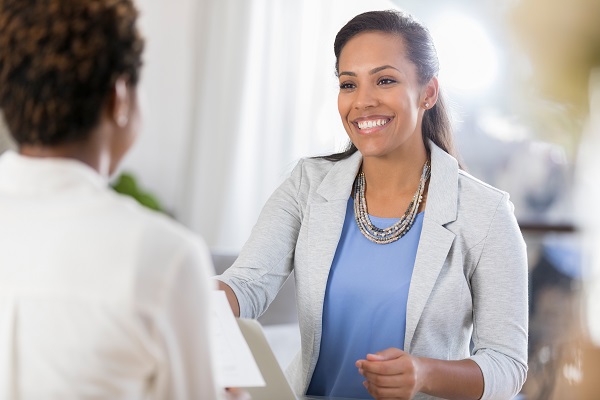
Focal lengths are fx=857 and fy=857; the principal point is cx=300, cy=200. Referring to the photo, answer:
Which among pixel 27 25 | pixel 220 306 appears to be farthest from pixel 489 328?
pixel 27 25

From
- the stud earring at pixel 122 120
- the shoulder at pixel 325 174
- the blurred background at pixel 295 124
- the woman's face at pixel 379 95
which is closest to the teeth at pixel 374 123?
the woman's face at pixel 379 95

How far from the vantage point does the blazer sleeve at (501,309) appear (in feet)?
5.91

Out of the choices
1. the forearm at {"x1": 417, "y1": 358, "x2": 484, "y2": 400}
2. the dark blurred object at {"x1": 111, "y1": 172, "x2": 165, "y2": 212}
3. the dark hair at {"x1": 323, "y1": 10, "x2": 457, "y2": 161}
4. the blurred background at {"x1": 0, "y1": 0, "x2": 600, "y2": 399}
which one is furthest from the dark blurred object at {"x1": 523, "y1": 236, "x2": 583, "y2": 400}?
the forearm at {"x1": 417, "y1": 358, "x2": 484, "y2": 400}

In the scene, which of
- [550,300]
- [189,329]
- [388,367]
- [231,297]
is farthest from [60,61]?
[550,300]

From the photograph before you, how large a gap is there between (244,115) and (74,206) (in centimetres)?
432

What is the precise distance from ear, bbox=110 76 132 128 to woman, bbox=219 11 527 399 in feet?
3.13

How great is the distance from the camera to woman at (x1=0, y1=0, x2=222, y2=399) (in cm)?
96

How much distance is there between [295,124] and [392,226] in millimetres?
3014

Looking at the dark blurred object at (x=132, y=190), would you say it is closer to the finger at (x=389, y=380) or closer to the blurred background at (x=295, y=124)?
the blurred background at (x=295, y=124)

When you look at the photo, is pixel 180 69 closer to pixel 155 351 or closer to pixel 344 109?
pixel 344 109

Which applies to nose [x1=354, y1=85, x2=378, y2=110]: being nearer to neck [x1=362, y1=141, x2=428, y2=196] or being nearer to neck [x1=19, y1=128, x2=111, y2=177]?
neck [x1=362, y1=141, x2=428, y2=196]

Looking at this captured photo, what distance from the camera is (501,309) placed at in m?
1.86

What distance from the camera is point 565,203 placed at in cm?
471

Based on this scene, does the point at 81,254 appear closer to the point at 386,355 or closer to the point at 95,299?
the point at 95,299
